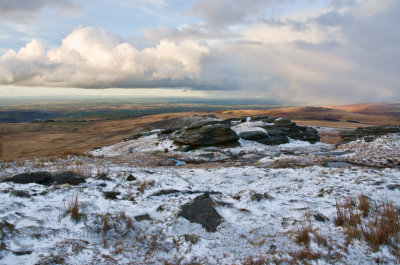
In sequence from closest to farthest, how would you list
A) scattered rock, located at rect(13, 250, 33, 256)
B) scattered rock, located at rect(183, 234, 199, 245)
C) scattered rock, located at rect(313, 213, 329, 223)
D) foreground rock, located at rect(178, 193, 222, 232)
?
scattered rock, located at rect(13, 250, 33, 256) → scattered rock, located at rect(183, 234, 199, 245) → scattered rock, located at rect(313, 213, 329, 223) → foreground rock, located at rect(178, 193, 222, 232)

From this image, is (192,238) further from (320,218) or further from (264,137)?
(264,137)

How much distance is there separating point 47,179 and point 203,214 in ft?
26.2

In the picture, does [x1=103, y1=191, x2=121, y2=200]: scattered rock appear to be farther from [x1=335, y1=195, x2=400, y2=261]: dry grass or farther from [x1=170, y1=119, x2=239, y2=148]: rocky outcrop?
[x1=170, y1=119, x2=239, y2=148]: rocky outcrop

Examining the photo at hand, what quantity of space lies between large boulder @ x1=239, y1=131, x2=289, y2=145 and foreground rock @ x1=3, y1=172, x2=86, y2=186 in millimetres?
23951

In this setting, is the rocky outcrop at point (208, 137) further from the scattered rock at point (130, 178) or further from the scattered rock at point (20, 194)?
the scattered rock at point (20, 194)

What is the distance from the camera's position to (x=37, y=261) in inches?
179

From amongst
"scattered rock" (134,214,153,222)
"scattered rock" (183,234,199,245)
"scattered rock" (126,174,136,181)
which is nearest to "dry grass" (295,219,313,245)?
"scattered rock" (183,234,199,245)

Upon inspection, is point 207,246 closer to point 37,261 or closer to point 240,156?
point 37,261

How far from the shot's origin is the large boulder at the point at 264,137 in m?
30.9

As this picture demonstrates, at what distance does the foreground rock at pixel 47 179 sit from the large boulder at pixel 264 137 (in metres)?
24.0

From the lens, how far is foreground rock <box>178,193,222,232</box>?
663 centimetres

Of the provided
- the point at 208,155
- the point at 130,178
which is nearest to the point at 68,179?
the point at 130,178

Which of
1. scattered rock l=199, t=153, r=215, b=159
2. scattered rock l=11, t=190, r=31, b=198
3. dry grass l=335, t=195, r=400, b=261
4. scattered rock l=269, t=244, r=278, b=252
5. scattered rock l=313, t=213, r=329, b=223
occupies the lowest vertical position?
scattered rock l=199, t=153, r=215, b=159

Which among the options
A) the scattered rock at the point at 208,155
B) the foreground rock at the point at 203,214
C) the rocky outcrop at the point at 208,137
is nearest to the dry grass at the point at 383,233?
the foreground rock at the point at 203,214
